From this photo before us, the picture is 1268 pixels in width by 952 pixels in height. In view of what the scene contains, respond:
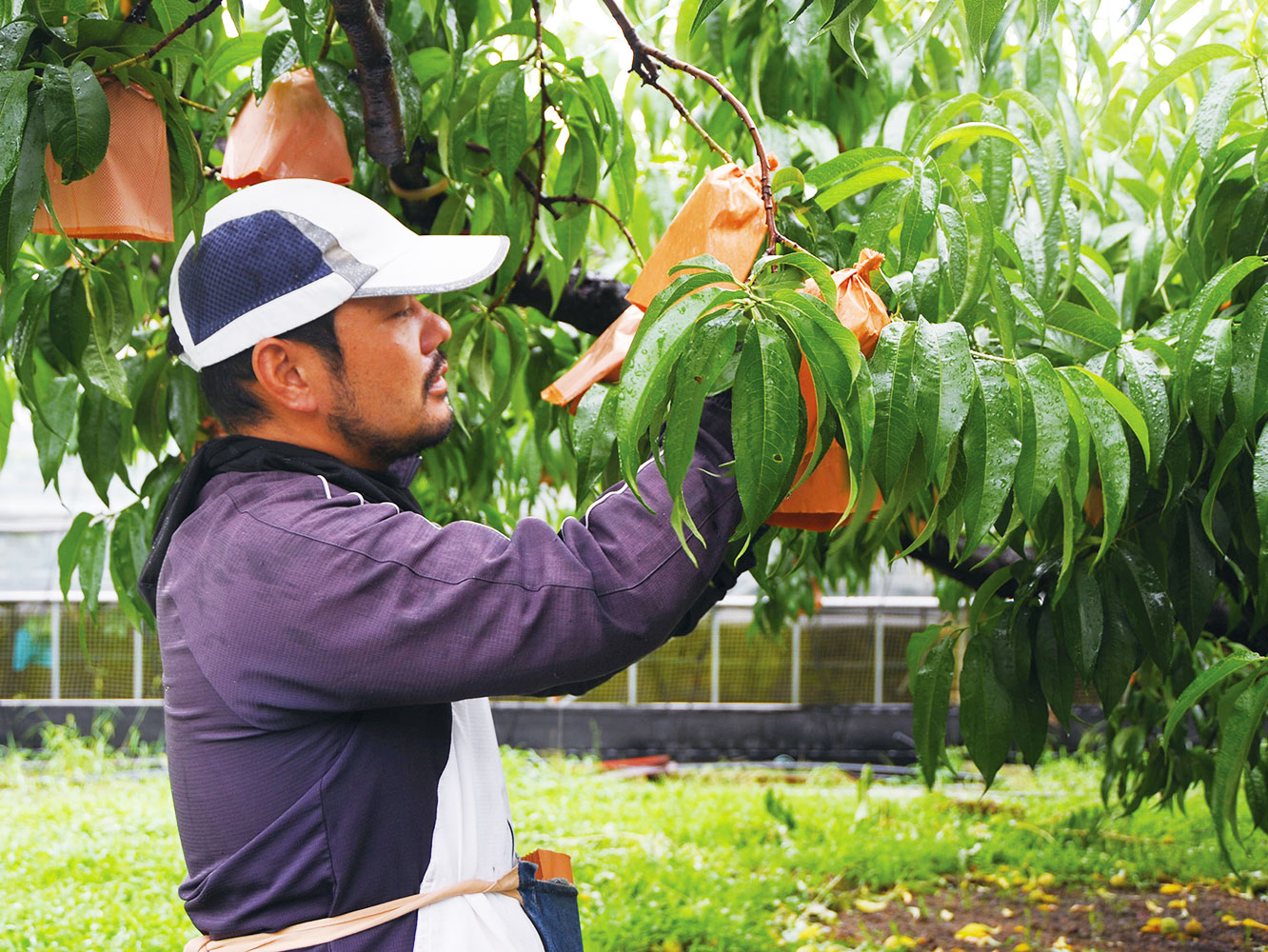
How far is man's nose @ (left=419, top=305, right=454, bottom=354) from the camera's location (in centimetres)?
100

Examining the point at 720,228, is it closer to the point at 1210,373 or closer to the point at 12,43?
the point at 1210,373

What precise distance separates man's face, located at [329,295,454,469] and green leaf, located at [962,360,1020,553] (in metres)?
0.47

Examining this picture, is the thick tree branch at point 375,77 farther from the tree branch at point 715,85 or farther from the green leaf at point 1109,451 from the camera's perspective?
the green leaf at point 1109,451

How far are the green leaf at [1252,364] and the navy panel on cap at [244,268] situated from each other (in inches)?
28.7

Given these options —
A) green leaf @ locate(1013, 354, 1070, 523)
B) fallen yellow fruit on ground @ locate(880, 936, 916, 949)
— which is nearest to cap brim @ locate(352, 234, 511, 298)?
green leaf @ locate(1013, 354, 1070, 523)

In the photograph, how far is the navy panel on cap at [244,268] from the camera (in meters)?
0.91

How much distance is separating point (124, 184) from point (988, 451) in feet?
2.41

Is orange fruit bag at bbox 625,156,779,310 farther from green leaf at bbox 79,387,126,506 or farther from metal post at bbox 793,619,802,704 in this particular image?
metal post at bbox 793,619,802,704

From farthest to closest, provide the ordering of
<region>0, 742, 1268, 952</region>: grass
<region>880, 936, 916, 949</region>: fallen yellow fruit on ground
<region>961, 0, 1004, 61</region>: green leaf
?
1. <region>0, 742, 1268, 952</region>: grass
2. <region>880, 936, 916, 949</region>: fallen yellow fruit on ground
3. <region>961, 0, 1004, 61</region>: green leaf

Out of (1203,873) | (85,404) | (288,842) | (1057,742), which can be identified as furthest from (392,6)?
(1057,742)

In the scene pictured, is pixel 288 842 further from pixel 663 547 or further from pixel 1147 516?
pixel 1147 516

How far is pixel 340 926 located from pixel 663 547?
0.38 meters

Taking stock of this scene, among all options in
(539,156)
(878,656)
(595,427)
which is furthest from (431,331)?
(878,656)

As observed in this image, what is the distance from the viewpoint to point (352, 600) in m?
0.79
